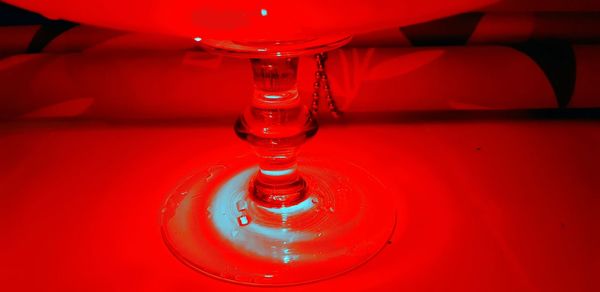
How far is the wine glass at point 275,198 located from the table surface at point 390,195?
0.7 inches

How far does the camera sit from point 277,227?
0.47m

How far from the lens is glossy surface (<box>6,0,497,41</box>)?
0.72 feet

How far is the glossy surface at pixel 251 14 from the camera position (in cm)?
22

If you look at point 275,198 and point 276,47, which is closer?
point 276,47

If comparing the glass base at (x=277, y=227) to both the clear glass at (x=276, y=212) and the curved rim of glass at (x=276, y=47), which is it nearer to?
the clear glass at (x=276, y=212)

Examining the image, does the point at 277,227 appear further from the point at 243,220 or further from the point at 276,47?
the point at 276,47

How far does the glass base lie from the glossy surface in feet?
0.74

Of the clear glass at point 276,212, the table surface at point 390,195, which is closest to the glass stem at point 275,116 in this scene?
the clear glass at point 276,212

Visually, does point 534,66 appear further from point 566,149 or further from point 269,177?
point 269,177

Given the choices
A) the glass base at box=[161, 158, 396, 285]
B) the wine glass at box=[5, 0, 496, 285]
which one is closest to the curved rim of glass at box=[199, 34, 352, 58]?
the wine glass at box=[5, 0, 496, 285]

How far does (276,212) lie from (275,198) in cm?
2

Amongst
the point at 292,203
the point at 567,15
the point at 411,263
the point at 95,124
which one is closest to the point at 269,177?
the point at 292,203

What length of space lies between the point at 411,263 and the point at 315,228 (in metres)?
0.09

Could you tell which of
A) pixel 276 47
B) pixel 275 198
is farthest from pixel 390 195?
pixel 276 47
